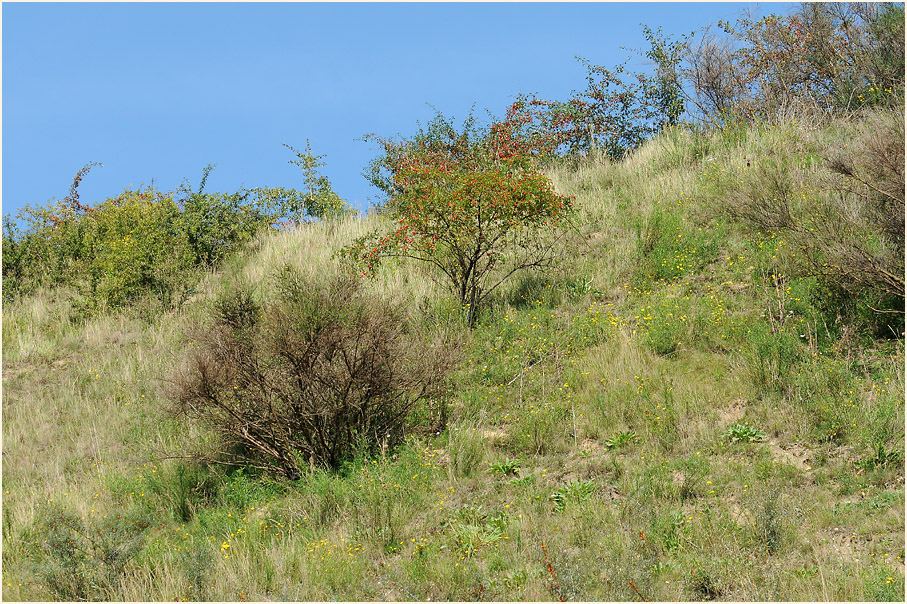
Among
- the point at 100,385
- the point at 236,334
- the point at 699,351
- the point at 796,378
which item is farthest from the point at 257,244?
the point at 796,378

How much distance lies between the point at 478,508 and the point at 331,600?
1.68 m

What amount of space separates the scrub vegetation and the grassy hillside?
0.11ft

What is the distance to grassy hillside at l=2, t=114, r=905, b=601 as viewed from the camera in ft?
20.8

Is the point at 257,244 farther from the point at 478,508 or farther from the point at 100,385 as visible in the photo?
the point at 478,508

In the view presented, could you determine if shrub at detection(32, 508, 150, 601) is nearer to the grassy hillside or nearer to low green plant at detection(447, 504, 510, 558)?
the grassy hillside

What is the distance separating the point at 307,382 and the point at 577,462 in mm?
2902

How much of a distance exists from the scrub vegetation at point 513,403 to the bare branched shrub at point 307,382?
33 mm

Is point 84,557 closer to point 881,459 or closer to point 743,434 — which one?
point 743,434

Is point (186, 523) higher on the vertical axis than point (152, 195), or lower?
lower

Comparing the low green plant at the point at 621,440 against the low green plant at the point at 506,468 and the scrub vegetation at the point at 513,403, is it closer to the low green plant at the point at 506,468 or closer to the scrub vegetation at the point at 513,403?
the scrub vegetation at the point at 513,403

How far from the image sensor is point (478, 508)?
24.4 feet

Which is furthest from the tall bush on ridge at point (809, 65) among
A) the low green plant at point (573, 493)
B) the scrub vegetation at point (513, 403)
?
the low green plant at point (573, 493)

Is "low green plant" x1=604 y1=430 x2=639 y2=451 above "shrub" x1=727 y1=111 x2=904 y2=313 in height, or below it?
below

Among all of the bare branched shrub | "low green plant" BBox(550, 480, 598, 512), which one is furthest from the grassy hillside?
the bare branched shrub
